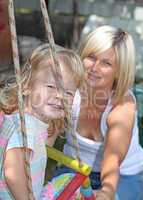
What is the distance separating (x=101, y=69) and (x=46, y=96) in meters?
0.58

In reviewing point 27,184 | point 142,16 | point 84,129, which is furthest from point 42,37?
point 27,184

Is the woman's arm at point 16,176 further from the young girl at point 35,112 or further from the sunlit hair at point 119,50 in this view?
the sunlit hair at point 119,50

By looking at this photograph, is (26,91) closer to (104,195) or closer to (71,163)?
(71,163)

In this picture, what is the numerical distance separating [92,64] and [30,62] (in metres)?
0.49

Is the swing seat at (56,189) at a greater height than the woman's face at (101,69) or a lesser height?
lesser

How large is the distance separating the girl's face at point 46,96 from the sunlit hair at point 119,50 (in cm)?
48

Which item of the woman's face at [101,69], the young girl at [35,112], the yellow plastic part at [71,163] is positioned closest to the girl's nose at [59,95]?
the young girl at [35,112]

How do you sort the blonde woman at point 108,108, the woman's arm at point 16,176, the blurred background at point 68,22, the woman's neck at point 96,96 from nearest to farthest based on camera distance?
the woman's arm at point 16,176 < the blonde woman at point 108,108 < the woman's neck at point 96,96 < the blurred background at point 68,22

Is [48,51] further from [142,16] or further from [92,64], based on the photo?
[142,16]

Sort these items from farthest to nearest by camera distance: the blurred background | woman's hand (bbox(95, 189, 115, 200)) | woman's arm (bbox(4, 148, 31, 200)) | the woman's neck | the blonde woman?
the blurred background
the woman's neck
the blonde woman
woman's hand (bbox(95, 189, 115, 200))
woman's arm (bbox(4, 148, 31, 200))

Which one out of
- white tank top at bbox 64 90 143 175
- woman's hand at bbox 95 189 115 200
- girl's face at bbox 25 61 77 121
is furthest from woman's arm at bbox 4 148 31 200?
white tank top at bbox 64 90 143 175

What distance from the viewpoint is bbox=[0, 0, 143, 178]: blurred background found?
14.2ft

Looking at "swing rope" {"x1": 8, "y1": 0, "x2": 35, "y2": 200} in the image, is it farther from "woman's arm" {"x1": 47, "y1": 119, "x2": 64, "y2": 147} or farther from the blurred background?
the blurred background

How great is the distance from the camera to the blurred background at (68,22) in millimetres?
4336
